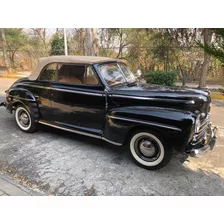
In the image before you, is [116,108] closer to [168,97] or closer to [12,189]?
[168,97]

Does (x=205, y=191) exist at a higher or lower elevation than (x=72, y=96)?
lower

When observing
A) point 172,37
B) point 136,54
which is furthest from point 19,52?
point 172,37

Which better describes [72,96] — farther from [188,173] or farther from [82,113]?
[188,173]

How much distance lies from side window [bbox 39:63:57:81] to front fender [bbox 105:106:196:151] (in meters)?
1.66

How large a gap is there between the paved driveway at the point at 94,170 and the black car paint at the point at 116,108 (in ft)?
1.46

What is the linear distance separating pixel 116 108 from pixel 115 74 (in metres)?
0.89

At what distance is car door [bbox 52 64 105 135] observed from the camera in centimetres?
385

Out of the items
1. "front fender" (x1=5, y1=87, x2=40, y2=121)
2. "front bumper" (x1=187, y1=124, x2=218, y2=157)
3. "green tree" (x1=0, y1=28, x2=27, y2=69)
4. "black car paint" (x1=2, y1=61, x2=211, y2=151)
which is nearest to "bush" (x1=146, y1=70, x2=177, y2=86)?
"black car paint" (x1=2, y1=61, x2=211, y2=151)

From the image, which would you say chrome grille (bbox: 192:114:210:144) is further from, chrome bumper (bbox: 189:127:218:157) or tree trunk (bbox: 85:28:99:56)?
tree trunk (bbox: 85:28:99:56)

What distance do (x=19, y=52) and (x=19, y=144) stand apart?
16.9 metres

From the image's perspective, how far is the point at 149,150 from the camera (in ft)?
11.3

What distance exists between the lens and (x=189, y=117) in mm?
3039

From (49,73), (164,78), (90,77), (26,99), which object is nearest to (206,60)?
(164,78)

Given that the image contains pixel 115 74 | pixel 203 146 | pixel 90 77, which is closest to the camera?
pixel 203 146
